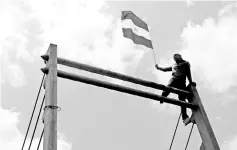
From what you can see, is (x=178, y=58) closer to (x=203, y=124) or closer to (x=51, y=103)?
(x=203, y=124)

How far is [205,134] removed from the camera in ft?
21.8

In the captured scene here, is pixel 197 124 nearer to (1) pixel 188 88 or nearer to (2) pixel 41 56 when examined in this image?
(1) pixel 188 88

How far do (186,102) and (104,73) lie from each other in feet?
6.07

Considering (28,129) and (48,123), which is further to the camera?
(28,129)

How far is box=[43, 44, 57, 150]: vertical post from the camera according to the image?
4.73m

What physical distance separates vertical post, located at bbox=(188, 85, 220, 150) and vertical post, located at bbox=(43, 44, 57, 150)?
3093 mm

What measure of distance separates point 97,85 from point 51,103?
3.71ft

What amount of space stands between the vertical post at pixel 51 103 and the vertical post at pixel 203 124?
3.09 m

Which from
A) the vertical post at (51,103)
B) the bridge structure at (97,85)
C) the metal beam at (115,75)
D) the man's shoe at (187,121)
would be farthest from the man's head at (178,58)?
the vertical post at (51,103)

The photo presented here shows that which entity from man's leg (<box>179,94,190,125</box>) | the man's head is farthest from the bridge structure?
the man's head

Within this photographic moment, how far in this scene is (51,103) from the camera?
204 inches

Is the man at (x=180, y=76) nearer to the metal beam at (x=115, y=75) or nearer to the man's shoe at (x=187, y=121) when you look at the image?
the man's shoe at (x=187, y=121)

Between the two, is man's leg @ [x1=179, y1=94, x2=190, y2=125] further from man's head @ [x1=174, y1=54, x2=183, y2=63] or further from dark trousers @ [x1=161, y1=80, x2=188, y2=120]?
man's head @ [x1=174, y1=54, x2=183, y2=63]

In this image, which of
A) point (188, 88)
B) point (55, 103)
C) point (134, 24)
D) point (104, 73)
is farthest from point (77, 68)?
point (188, 88)
